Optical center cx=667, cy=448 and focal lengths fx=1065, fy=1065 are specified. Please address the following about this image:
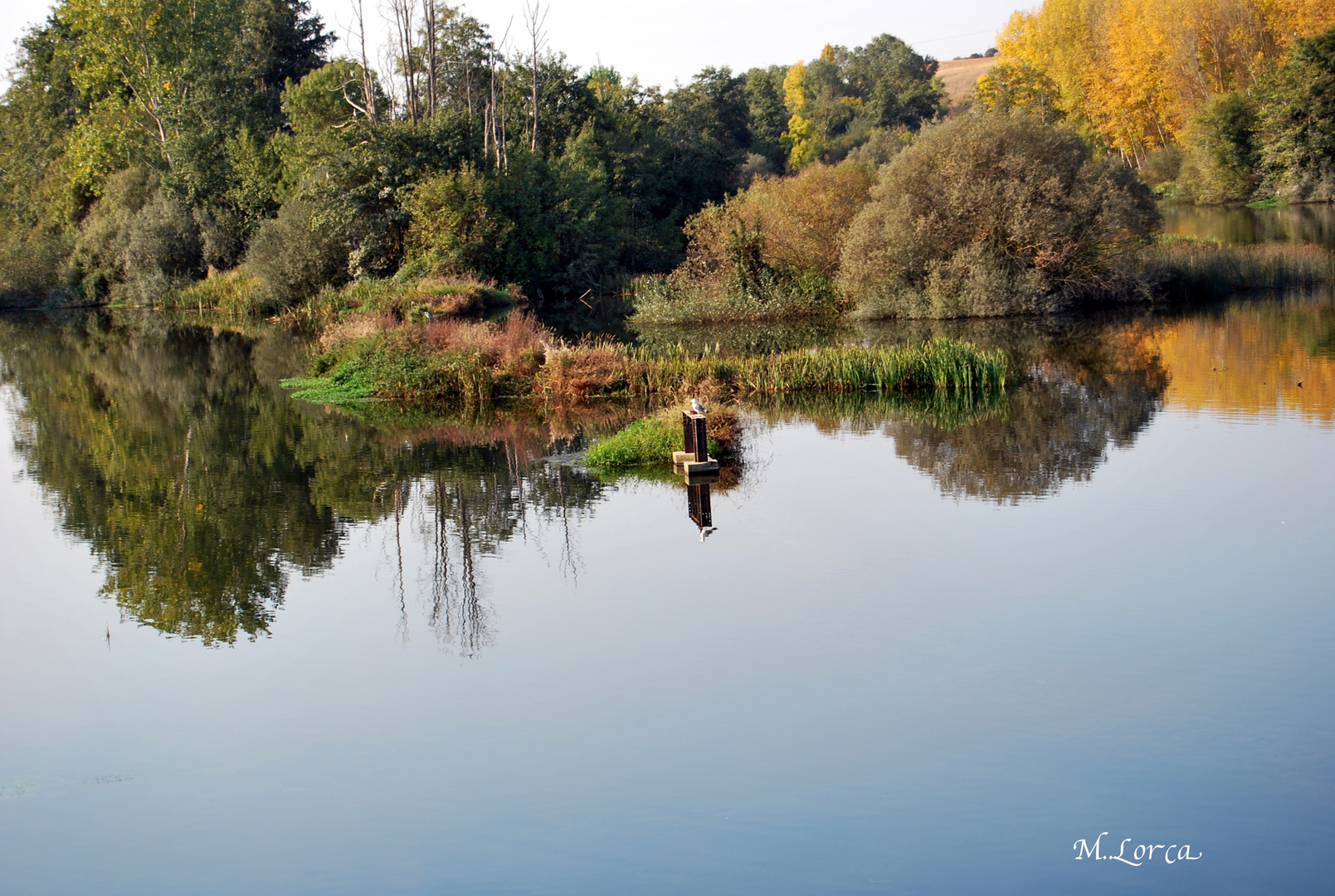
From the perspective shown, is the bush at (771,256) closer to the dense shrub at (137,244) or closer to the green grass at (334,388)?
the green grass at (334,388)

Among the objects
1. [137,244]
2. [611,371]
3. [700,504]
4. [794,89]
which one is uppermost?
[794,89]

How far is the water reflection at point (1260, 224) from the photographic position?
119 ft

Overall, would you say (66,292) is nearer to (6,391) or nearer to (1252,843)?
(6,391)

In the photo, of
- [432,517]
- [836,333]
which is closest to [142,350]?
[836,333]

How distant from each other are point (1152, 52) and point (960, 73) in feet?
250

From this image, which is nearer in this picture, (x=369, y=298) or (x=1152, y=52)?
(x=369, y=298)

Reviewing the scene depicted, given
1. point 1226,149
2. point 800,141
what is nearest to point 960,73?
point 800,141

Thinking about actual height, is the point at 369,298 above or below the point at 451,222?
below

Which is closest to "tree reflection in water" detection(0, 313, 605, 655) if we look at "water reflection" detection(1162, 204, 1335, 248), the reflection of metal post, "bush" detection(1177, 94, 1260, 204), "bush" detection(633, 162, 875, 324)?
the reflection of metal post

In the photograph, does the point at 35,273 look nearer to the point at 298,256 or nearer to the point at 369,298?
the point at 298,256

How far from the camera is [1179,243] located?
33.1 metres

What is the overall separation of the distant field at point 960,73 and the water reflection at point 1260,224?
64.4m

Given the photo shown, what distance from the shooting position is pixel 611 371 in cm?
1858

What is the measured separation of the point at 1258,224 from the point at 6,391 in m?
40.6
